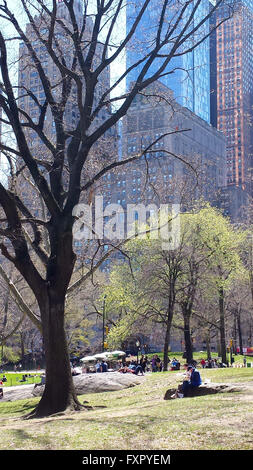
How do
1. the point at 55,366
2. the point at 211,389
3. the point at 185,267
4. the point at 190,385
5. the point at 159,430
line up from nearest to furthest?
the point at 159,430 < the point at 55,366 < the point at 211,389 < the point at 190,385 < the point at 185,267

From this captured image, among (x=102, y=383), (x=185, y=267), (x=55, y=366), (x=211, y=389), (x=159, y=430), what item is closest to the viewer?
(x=159, y=430)

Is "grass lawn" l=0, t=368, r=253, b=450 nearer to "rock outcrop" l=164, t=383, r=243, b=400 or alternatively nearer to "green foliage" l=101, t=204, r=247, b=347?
"rock outcrop" l=164, t=383, r=243, b=400

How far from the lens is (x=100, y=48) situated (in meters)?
18.5

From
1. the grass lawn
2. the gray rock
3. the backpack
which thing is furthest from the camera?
the gray rock

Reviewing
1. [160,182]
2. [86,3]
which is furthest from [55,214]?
[160,182]

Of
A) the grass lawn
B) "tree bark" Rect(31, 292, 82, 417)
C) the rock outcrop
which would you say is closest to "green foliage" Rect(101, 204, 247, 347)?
the rock outcrop

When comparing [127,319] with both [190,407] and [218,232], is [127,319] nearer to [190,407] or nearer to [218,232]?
[218,232]

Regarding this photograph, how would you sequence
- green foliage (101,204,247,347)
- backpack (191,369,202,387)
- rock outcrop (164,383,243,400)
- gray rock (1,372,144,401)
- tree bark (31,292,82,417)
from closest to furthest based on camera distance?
tree bark (31,292,82,417)
rock outcrop (164,383,243,400)
backpack (191,369,202,387)
gray rock (1,372,144,401)
green foliage (101,204,247,347)

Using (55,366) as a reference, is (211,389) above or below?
below

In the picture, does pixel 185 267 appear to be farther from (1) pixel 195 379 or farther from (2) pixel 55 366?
(2) pixel 55 366

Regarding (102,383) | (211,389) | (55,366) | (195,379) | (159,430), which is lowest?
(102,383)

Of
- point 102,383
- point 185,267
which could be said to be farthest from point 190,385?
point 185,267

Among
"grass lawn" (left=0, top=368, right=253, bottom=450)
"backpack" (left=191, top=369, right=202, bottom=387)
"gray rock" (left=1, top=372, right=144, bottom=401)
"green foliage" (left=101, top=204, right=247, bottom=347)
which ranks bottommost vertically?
"gray rock" (left=1, top=372, right=144, bottom=401)

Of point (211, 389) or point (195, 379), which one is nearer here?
point (211, 389)
